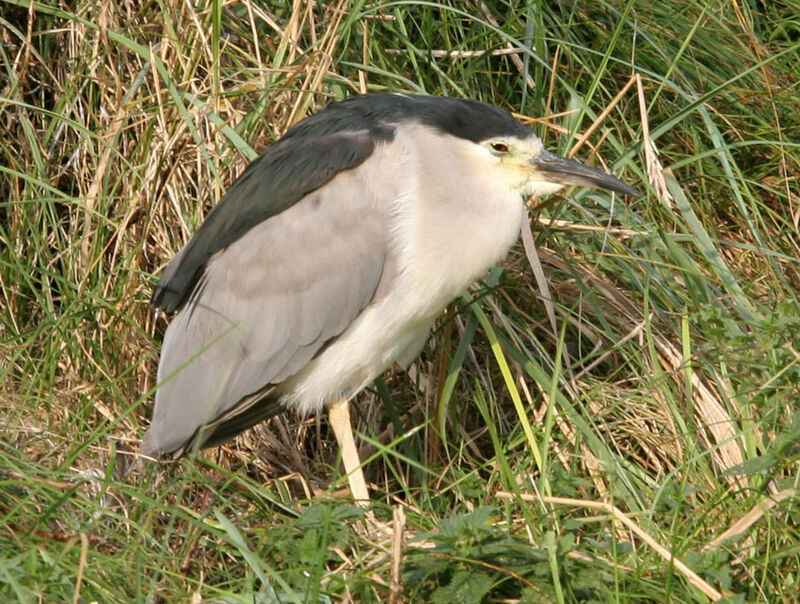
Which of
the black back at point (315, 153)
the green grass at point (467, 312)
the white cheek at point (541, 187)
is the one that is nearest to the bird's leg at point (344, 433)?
the green grass at point (467, 312)

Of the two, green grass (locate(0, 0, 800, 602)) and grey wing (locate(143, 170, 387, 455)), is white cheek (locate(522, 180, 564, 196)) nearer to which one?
green grass (locate(0, 0, 800, 602))

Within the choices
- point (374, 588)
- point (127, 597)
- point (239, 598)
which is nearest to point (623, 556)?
point (374, 588)

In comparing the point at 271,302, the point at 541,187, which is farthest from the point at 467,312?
the point at 271,302

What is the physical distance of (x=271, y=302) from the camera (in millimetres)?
3400

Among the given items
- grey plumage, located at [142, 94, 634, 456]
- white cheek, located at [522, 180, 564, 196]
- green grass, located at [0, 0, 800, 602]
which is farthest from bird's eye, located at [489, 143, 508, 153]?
green grass, located at [0, 0, 800, 602]

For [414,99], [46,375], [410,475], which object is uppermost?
[414,99]

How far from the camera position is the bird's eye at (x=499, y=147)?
3332 millimetres

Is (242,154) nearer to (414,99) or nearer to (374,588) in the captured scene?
(414,99)

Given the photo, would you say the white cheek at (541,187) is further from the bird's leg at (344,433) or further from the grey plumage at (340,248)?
the bird's leg at (344,433)

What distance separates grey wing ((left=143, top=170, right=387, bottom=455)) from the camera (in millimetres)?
3275

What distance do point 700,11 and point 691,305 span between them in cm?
125

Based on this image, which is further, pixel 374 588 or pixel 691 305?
pixel 691 305

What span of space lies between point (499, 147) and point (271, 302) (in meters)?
0.74

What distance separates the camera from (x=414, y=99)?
135 inches
